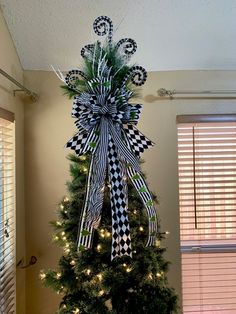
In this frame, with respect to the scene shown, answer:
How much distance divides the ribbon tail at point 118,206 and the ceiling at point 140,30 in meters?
0.86

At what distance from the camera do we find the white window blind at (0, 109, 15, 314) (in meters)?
1.80

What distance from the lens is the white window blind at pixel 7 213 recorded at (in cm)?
180

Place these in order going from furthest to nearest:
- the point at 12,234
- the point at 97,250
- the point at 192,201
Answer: the point at 192,201, the point at 12,234, the point at 97,250

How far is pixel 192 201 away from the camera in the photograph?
2293mm

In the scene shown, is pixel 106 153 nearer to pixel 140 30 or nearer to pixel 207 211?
pixel 140 30

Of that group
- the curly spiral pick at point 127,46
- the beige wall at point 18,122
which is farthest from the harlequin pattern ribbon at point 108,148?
the beige wall at point 18,122

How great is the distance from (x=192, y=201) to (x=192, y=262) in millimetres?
440

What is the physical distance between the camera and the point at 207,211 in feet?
7.54

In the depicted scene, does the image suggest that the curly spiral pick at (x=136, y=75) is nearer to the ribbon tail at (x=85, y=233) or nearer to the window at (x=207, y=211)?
the ribbon tail at (x=85, y=233)

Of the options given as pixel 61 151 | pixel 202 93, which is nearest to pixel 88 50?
pixel 61 151

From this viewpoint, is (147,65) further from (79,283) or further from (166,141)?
(79,283)

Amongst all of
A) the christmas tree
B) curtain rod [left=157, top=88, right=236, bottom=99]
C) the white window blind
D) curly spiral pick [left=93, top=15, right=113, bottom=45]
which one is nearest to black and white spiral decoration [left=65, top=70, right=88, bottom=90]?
the christmas tree

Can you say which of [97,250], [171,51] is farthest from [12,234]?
[171,51]

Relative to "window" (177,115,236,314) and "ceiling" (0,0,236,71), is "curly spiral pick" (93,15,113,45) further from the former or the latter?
"window" (177,115,236,314)
